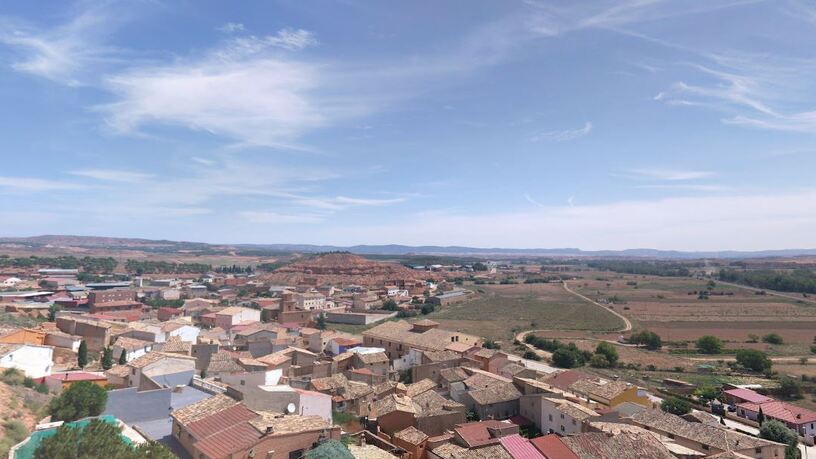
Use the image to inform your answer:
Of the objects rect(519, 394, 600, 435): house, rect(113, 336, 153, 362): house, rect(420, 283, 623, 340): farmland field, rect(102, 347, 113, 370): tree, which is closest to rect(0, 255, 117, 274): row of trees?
rect(420, 283, 623, 340): farmland field

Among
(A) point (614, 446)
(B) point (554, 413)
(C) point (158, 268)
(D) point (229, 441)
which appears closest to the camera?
(D) point (229, 441)

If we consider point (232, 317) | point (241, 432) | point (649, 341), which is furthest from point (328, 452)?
point (649, 341)

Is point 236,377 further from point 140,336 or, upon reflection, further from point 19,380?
point 140,336

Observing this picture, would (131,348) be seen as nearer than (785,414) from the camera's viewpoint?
No

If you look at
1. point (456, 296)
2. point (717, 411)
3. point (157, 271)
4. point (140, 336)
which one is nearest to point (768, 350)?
point (717, 411)

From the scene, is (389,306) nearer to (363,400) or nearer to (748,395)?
(748,395)

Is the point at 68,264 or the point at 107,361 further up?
the point at 68,264

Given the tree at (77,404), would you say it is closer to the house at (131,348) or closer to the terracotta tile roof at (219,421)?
the terracotta tile roof at (219,421)
